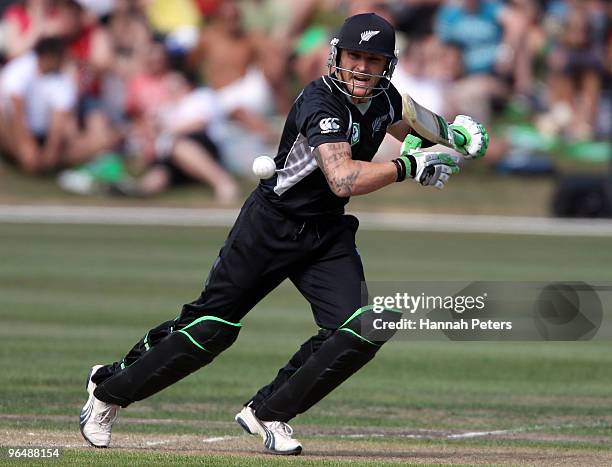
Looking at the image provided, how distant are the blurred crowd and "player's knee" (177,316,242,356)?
18206 millimetres

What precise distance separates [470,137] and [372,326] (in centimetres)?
109

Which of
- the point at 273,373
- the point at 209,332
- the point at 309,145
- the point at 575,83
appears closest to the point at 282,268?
the point at 209,332

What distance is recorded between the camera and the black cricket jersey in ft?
21.0

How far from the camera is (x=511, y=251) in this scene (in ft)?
61.0

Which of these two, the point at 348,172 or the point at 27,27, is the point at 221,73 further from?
the point at 348,172

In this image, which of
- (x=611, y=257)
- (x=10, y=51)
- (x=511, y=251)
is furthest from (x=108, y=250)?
(x=10, y=51)

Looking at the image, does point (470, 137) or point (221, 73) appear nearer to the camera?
point (470, 137)

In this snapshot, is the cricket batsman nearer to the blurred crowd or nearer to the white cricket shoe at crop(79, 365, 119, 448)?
the white cricket shoe at crop(79, 365, 119, 448)

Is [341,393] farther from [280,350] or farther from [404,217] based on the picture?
[404,217]

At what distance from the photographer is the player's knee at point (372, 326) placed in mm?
6418

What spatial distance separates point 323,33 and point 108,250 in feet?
29.6

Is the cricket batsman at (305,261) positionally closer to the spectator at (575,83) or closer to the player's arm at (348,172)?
the player's arm at (348,172)

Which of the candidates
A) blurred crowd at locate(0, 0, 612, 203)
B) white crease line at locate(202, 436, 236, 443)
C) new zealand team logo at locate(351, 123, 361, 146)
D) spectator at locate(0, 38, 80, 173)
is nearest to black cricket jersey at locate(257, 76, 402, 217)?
new zealand team logo at locate(351, 123, 361, 146)

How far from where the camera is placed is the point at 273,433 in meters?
6.89
